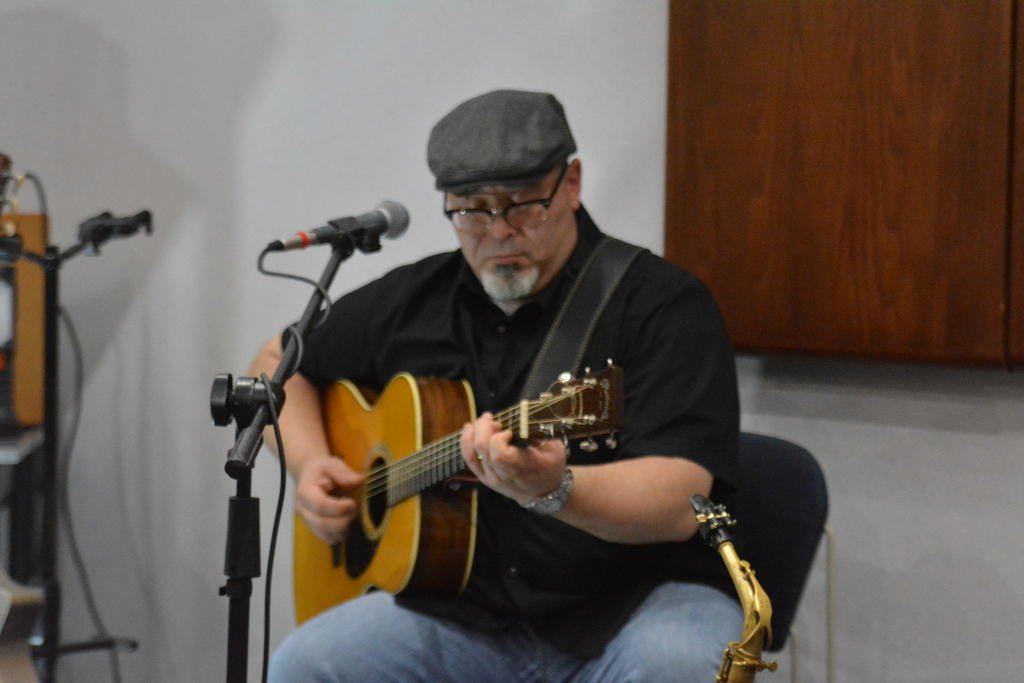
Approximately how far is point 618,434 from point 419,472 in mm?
344

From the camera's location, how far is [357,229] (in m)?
1.97

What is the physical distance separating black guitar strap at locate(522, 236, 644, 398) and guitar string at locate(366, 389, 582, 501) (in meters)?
0.18

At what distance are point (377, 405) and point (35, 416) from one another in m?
1.17

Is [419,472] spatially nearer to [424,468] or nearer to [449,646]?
[424,468]

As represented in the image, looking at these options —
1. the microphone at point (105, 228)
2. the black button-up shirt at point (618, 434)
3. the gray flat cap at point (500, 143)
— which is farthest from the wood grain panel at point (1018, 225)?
the microphone at point (105, 228)

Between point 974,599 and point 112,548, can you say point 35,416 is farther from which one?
point 974,599

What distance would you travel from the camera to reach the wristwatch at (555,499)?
1.83 meters

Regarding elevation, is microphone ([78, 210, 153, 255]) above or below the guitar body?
above

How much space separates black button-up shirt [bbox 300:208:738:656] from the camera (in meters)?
2.07

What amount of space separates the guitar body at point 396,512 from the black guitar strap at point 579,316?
0.46ft

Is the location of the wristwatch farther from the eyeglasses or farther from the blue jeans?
the eyeglasses

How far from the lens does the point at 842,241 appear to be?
2449 mm

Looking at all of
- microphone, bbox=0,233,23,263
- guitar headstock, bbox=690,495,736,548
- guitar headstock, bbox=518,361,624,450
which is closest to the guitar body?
guitar headstock, bbox=518,361,624,450

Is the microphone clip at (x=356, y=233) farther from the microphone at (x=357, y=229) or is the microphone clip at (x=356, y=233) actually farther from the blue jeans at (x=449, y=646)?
the blue jeans at (x=449, y=646)
